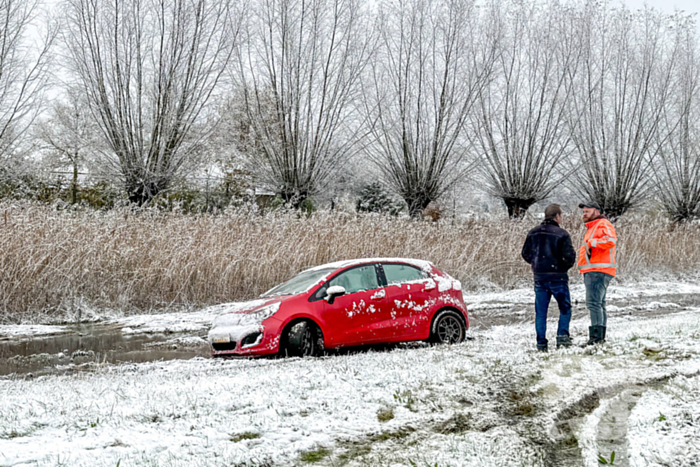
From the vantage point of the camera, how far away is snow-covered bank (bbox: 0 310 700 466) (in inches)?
175

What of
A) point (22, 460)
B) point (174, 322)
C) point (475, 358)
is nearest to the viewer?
point (22, 460)

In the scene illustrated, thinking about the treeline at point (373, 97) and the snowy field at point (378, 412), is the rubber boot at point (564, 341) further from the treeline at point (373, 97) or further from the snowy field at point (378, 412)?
the treeline at point (373, 97)

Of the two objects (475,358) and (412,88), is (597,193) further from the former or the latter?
(475,358)

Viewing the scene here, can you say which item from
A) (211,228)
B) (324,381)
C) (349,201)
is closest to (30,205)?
(211,228)

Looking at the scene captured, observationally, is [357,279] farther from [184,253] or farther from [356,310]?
[184,253]

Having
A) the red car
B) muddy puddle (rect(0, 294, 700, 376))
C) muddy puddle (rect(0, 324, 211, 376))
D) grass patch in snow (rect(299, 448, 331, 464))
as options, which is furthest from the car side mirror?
grass patch in snow (rect(299, 448, 331, 464))

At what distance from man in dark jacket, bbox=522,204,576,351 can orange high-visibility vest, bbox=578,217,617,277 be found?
371 millimetres

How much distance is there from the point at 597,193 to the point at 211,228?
688 inches

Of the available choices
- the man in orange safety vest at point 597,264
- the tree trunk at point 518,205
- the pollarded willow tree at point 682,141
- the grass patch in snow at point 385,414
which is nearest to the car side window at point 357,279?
the man in orange safety vest at point 597,264

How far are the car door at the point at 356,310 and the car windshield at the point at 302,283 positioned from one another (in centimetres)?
24

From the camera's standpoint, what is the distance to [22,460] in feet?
13.9

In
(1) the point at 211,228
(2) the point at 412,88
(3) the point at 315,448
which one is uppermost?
(2) the point at 412,88

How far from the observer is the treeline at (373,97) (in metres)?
18.3

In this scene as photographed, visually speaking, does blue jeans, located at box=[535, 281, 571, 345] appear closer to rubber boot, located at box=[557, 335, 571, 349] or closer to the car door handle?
rubber boot, located at box=[557, 335, 571, 349]
